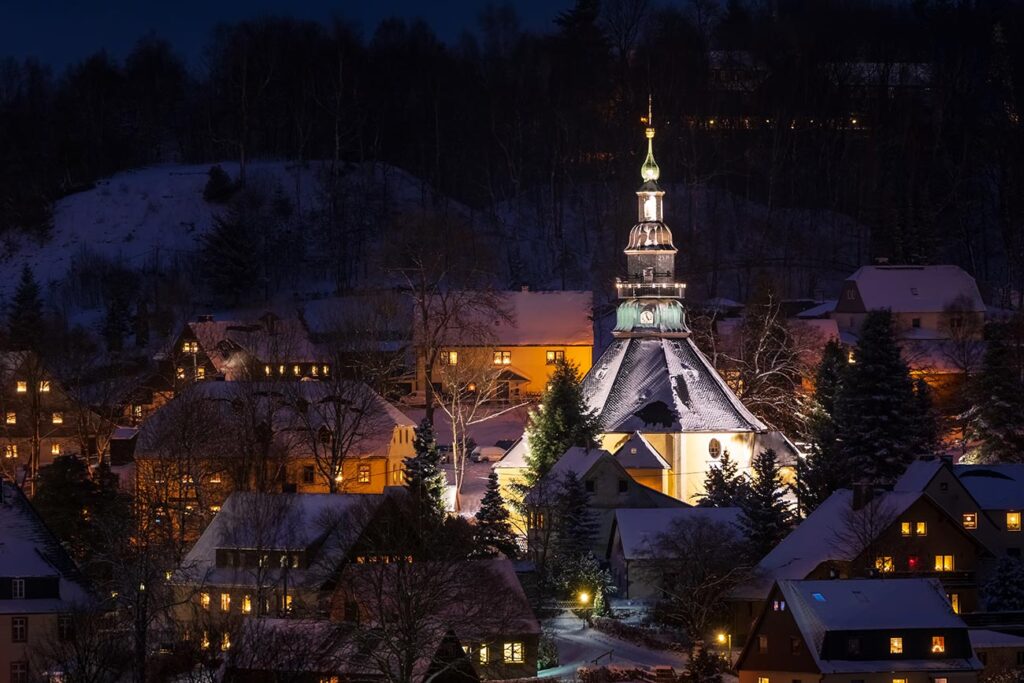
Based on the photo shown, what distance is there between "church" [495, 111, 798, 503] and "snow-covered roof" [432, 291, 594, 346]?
1411 centimetres

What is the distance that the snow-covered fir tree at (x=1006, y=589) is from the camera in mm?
61750

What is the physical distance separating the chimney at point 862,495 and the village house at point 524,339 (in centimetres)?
3085

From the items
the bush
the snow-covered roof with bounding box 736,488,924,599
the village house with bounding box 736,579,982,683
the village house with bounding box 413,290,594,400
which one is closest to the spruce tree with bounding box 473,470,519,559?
the snow-covered roof with bounding box 736,488,924,599

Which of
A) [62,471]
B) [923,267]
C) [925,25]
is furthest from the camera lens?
[925,25]

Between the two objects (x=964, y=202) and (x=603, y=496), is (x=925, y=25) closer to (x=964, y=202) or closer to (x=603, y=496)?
(x=964, y=202)

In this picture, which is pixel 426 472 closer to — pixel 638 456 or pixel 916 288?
pixel 638 456

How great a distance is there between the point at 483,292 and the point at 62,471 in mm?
32744

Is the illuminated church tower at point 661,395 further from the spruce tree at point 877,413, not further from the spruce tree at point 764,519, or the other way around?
the spruce tree at point 764,519

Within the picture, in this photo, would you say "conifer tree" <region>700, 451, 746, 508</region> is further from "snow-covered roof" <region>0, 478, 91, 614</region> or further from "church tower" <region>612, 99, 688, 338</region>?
"snow-covered roof" <region>0, 478, 91, 614</region>

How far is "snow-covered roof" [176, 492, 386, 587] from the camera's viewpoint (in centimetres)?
6184

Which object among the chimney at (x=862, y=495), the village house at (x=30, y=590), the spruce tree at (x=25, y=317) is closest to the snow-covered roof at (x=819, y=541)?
the chimney at (x=862, y=495)

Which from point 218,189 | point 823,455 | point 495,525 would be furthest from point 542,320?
point 495,525

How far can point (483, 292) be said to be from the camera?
98.9 metres

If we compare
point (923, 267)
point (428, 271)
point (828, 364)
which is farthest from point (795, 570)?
point (923, 267)
